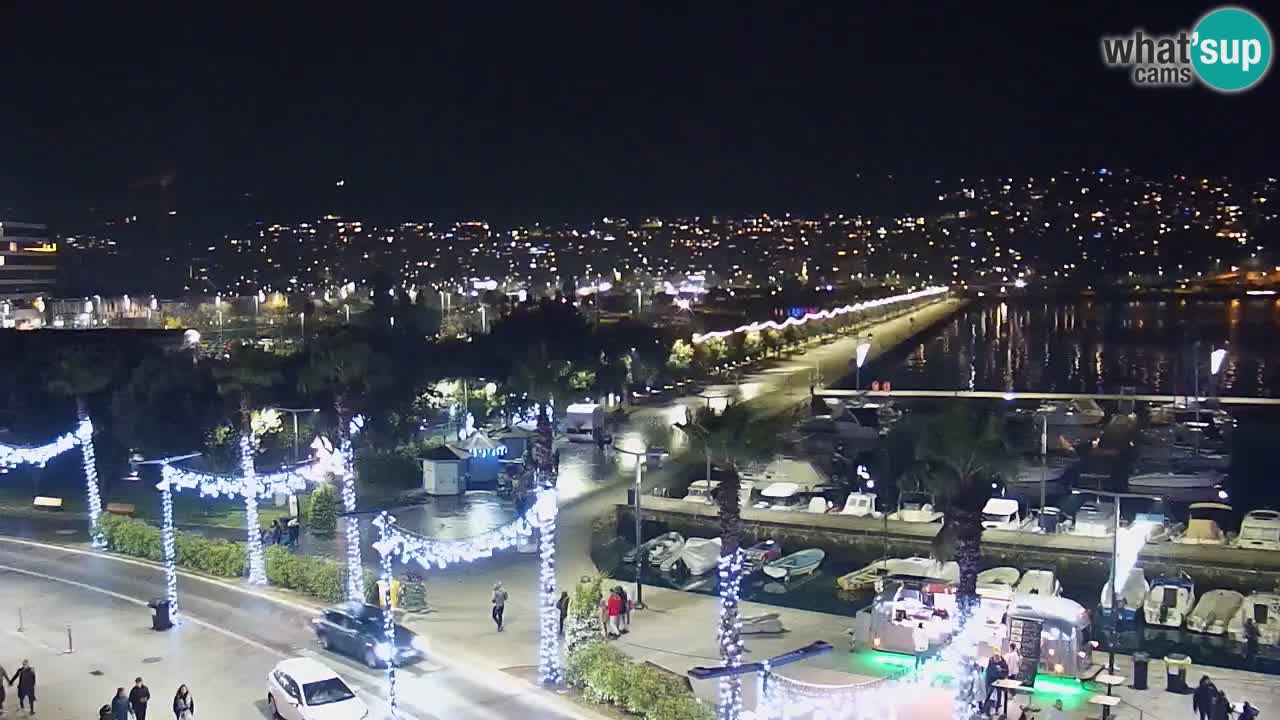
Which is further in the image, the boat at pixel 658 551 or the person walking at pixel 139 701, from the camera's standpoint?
the boat at pixel 658 551

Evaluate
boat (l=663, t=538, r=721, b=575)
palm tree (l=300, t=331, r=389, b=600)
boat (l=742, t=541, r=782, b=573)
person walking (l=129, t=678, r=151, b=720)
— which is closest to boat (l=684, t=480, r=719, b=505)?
boat (l=742, t=541, r=782, b=573)

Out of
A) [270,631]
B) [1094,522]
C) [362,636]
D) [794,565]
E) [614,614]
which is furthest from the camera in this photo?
[1094,522]

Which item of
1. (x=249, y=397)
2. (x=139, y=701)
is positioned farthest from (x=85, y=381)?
(x=139, y=701)

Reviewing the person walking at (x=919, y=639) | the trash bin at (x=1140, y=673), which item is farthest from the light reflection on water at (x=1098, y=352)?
the person walking at (x=919, y=639)

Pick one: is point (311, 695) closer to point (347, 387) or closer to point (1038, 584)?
point (347, 387)

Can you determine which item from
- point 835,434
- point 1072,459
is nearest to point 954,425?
point 1072,459

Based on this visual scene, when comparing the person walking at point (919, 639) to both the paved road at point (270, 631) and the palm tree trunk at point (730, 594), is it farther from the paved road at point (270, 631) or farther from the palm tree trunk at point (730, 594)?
the paved road at point (270, 631)
